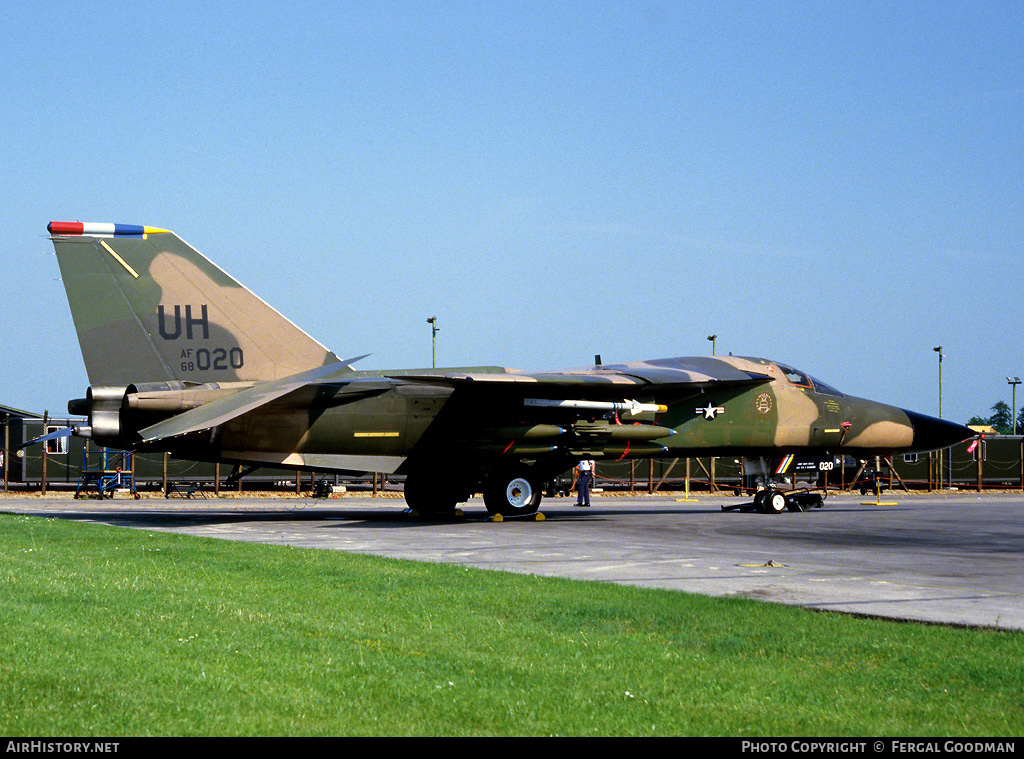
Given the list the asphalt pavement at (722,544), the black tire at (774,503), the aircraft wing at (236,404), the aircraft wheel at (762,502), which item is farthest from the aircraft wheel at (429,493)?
the black tire at (774,503)

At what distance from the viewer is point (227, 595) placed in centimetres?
886

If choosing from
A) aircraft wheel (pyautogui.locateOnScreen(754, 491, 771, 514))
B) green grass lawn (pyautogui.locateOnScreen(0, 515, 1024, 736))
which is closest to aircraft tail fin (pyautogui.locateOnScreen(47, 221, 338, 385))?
green grass lawn (pyautogui.locateOnScreen(0, 515, 1024, 736))

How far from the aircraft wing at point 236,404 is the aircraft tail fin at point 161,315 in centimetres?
48

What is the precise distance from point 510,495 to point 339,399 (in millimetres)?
4539

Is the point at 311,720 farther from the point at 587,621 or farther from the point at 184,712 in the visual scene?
the point at 587,621

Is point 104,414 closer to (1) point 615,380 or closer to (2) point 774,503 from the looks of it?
(1) point 615,380

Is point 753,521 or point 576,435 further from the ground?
point 576,435

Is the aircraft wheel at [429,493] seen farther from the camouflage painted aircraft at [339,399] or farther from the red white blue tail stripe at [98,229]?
the red white blue tail stripe at [98,229]

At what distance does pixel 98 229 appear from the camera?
2016 centimetres

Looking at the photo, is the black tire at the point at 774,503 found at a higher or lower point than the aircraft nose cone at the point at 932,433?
lower

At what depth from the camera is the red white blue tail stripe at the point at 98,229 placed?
19906 millimetres

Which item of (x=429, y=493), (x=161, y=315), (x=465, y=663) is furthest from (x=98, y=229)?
(x=465, y=663)
